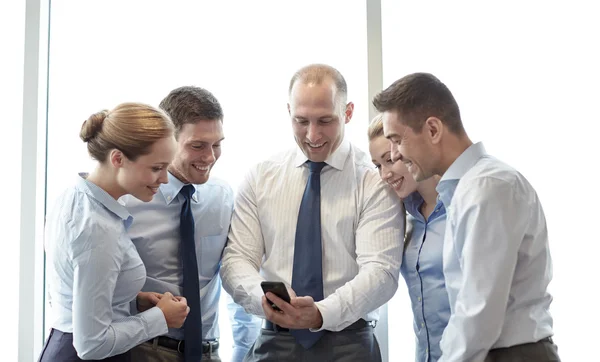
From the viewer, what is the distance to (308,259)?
2432mm

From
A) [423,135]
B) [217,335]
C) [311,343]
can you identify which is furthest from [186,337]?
[423,135]

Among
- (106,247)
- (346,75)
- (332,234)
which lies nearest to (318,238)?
→ (332,234)

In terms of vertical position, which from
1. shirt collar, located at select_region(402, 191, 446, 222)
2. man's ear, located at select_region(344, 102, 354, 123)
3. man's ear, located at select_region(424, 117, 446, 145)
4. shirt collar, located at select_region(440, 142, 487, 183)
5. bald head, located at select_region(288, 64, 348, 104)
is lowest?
shirt collar, located at select_region(402, 191, 446, 222)

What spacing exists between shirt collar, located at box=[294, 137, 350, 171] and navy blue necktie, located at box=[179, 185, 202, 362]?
1.51 feet

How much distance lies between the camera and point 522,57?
3.10 meters

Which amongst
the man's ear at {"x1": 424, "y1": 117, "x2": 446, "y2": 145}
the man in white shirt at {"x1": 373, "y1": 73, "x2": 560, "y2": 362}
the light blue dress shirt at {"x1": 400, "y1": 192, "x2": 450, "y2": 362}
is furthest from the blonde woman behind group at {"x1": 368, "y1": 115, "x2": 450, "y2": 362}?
the man in white shirt at {"x1": 373, "y1": 73, "x2": 560, "y2": 362}

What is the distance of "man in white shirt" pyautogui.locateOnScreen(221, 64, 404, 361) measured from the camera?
236cm

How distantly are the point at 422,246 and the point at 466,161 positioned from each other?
487 mm

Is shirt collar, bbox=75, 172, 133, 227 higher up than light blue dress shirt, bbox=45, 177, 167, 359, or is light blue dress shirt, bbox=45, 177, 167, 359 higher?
shirt collar, bbox=75, 172, 133, 227

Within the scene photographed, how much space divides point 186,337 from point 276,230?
49 cm

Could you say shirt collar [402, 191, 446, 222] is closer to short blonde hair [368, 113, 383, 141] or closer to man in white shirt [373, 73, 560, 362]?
short blonde hair [368, 113, 383, 141]

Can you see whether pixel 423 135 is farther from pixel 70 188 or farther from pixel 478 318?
pixel 70 188

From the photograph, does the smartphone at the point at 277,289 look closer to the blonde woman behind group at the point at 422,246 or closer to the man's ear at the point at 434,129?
the blonde woman behind group at the point at 422,246

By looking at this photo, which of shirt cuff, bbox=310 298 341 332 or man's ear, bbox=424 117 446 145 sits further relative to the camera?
shirt cuff, bbox=310 298 341 332
